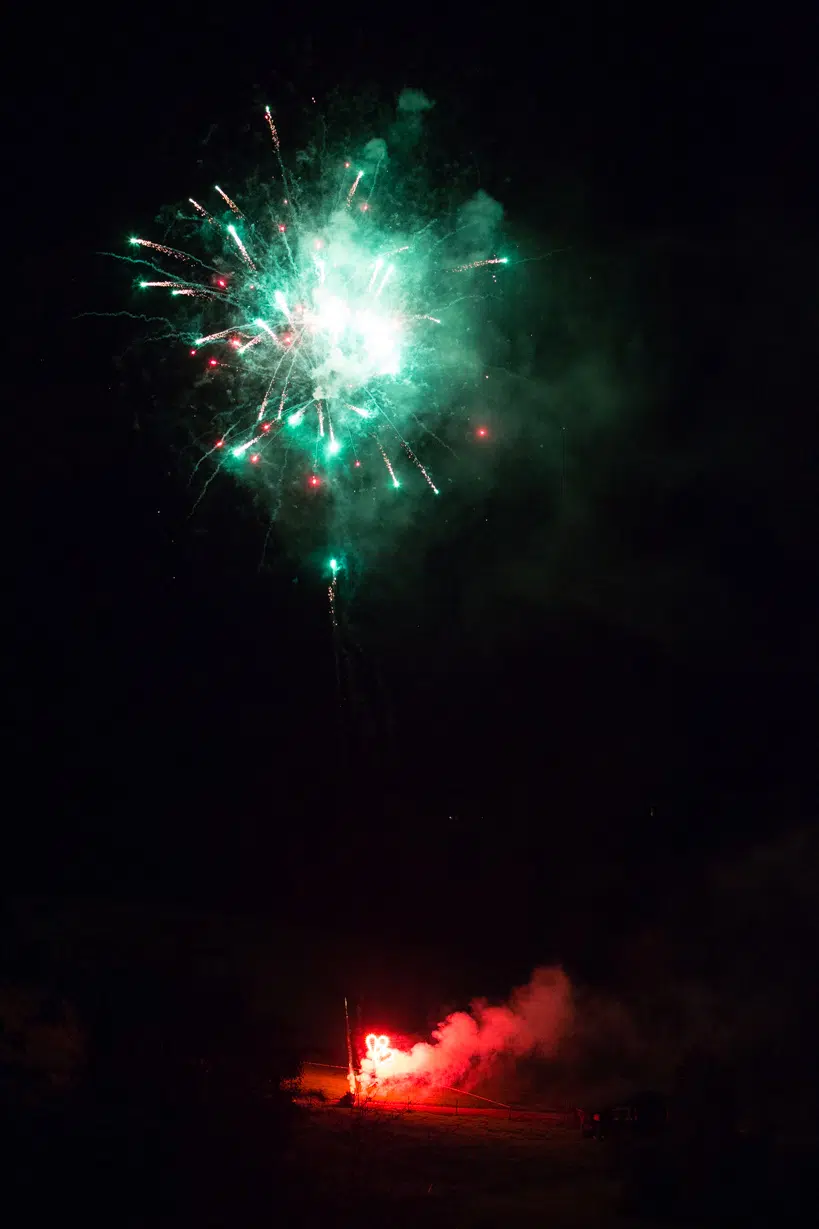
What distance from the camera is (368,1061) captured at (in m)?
21.4

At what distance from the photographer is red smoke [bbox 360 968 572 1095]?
850 inches

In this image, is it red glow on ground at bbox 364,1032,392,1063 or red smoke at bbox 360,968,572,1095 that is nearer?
red glow on ground at bbox 364,1032,392,1063

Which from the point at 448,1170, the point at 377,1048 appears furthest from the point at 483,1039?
the point at 448,1170

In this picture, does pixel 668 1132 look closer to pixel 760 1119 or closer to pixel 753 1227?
pixel 760 1119

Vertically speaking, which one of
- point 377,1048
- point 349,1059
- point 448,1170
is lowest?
point 448,1170

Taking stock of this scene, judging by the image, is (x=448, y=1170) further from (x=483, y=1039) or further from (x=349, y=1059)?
(x=483, y=1039)

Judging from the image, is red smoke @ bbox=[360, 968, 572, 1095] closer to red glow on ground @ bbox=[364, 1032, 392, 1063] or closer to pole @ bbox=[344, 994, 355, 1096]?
red glow on ground @ bbox=[364, 1032, 392, 1063]

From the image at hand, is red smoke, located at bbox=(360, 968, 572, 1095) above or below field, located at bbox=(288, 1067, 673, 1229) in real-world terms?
above

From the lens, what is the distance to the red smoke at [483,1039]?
21578mm

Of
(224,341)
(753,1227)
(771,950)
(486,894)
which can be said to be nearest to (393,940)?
(486,894)

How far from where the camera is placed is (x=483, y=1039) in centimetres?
2278

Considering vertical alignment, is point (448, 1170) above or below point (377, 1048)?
below

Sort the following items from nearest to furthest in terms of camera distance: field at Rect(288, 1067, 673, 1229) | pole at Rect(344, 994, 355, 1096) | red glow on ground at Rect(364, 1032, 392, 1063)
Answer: field at Rect(288, 1067, 673, 1229)
pole at Rect(344, 994, 355, 1096)
red glow on ground at Rect(364, 1032, 392, 1063)

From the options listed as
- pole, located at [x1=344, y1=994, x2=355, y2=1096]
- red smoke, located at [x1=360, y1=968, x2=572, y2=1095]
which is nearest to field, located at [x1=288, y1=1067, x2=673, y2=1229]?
pole, located at [x1=344, y1=994, x2=355, y2=1096]
